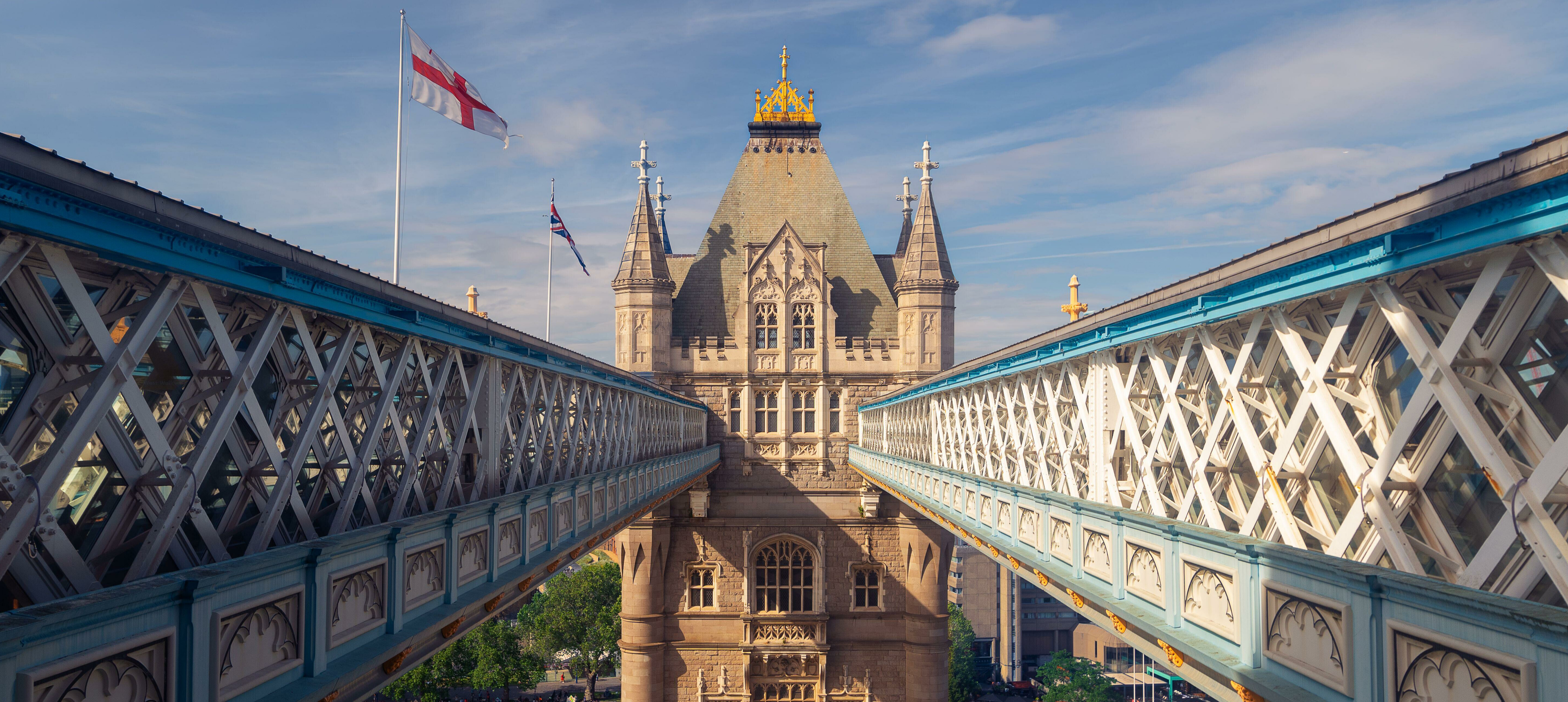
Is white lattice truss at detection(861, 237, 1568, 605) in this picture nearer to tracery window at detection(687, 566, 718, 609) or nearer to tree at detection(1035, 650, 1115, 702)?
tracery window at detection(687, 566, 718, 609)

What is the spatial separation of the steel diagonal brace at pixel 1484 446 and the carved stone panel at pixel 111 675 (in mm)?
6337

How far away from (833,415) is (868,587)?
6.88m

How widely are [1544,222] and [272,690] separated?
6.98m

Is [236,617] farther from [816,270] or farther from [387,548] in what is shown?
[816,270]

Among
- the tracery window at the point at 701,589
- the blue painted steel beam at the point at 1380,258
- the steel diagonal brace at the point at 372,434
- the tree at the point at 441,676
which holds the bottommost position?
the tree at the point at 441,676

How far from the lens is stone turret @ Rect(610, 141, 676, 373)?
37.1m

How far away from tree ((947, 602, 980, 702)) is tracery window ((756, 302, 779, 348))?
24898 millimetres

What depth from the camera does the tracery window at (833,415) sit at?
124 ft

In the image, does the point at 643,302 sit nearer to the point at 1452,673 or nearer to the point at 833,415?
the point at 833,415

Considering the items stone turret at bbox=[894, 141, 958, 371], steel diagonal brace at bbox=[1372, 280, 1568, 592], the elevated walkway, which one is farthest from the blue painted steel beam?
stone turret at bbox=[894, 141, 958, 371]

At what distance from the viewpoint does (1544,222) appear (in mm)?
4105

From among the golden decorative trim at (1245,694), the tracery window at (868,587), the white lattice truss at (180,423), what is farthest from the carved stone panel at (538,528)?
the tracery window at (868,587)

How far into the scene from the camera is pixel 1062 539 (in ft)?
32.6

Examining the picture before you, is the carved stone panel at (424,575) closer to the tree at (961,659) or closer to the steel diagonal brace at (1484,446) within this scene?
the steel diagonal brace at (1484,446)
